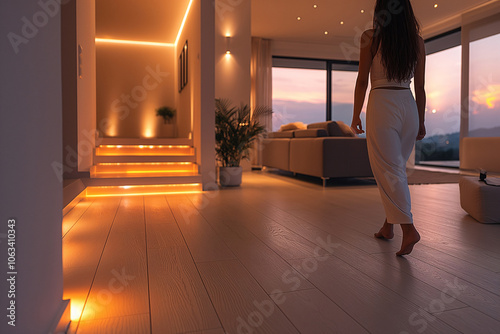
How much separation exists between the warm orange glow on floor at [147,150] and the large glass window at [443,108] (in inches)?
258

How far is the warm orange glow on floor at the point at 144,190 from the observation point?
4277mm

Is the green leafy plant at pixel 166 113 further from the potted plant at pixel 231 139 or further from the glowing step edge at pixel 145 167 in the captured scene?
the potted plant at pixel 231 139

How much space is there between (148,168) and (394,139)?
3.82m

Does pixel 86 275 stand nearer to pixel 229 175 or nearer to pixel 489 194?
pixel 489 194

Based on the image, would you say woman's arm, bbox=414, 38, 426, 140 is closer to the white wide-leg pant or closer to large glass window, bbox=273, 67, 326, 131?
the white wide-leg pant

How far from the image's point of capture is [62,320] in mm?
1106

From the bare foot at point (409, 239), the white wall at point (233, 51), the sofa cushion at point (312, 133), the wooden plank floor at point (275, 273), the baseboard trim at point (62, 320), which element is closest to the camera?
the baseboard trim at point (62, 320)

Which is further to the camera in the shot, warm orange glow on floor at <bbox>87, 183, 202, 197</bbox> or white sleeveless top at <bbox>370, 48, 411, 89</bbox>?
warm orange glow on floor at <bbox>87, 183, 202, 197</bbox>

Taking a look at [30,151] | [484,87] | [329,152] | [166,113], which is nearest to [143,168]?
[329,152]

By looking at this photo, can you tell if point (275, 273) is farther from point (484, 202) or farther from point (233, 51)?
point (233, 51)

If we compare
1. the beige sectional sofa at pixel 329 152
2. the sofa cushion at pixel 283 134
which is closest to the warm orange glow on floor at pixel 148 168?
the beige sectional sofa at pixel 329 152

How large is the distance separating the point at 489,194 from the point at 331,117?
759 centimetres

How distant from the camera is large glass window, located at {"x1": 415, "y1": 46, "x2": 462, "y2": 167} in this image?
8.83 meters

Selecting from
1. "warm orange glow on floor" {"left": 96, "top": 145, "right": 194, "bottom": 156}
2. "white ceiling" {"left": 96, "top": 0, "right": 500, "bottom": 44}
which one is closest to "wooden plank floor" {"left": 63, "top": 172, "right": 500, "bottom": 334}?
"warm orange glow on floor" {"left": 96, "top": 145, "right": 194, "bottom": 156}
